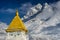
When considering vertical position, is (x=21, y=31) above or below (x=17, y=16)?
below

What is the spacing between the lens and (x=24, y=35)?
1951 inches

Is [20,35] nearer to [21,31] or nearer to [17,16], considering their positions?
[21,31]

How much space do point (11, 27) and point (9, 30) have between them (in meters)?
0.69

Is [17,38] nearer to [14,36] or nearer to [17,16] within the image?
[14,36]

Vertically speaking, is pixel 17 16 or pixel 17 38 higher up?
pixel 17 16

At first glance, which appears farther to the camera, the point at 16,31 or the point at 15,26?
the point at 15,26

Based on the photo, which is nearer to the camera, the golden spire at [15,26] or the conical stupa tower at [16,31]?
the conical stupa tower at [16,31]

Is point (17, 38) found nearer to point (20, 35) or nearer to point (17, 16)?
point (20, 35)

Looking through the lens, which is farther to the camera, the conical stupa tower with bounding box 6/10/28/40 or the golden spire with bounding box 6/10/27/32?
the golden spire with bounding box 6/10/27/32

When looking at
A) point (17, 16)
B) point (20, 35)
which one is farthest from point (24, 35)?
point (17, 16)

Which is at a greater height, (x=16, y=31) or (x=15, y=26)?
(x=15, y=26)

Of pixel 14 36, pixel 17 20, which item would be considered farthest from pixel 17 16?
pixel 14 36

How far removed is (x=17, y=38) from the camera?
49.4m

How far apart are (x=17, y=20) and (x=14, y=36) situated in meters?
3.14
